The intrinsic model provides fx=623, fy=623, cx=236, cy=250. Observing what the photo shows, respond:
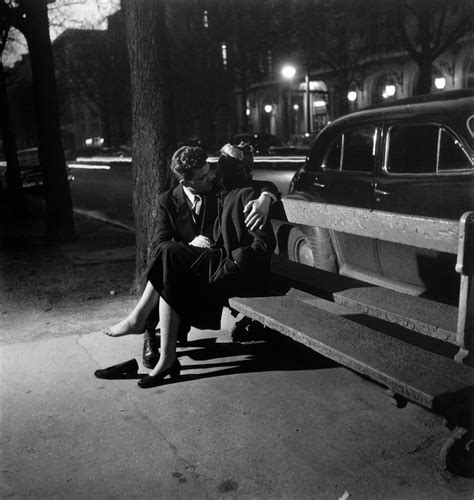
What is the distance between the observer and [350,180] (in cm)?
562

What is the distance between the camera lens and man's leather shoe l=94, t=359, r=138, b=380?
167 inches

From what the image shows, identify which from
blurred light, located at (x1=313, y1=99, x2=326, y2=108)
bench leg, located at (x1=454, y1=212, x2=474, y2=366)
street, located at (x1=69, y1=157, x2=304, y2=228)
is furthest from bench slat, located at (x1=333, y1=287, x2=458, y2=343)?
blurred light, located at (x1=313, y1=99, x2=326, y2=108)

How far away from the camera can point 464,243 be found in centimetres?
280

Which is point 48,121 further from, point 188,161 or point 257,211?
point 257,211

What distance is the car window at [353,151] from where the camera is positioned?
18.0ft

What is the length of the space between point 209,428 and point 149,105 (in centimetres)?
344

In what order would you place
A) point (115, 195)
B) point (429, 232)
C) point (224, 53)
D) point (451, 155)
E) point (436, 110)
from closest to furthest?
point (429, 232), point (451, 155), point (436, 110), point (115, 195), point (224, 53)

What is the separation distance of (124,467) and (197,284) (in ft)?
4.39

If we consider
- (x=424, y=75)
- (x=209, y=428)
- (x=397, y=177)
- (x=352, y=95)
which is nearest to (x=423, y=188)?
(x=397, y=177)

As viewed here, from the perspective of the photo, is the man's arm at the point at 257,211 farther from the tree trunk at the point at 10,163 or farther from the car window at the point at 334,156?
the tree trunk at the point at 10,163

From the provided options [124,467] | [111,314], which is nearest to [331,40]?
[111,314]

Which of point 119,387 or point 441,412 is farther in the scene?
point 119,387

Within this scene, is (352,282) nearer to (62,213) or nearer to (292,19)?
(62,213)

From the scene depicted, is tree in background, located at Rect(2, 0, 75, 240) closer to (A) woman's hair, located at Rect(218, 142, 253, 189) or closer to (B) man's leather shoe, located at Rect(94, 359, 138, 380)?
(B) man's leather shoe, located at Rect(94, 359, 138, 380)
